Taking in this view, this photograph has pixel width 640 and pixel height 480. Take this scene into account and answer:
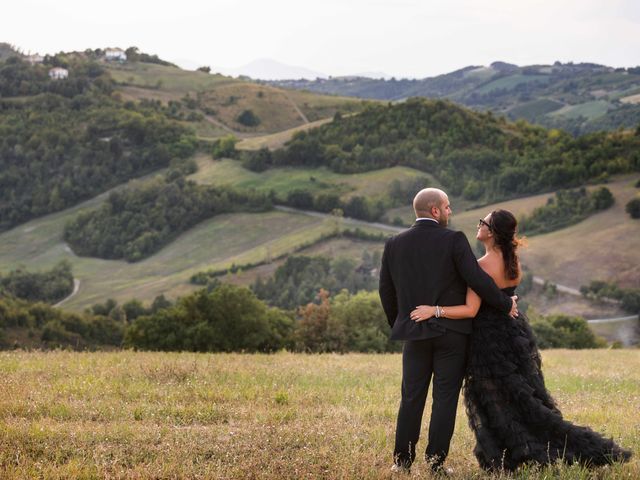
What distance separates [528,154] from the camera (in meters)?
141

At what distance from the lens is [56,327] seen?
184 feet

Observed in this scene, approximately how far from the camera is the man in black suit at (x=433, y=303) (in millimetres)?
6473

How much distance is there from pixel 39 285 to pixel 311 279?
4462cm

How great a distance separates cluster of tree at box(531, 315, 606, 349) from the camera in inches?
2015

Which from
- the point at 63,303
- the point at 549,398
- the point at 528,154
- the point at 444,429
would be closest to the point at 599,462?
the point at 549,398

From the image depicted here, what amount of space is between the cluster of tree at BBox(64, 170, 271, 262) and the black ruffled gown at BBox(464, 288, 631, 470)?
123 m

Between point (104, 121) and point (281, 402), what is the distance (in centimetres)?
18343

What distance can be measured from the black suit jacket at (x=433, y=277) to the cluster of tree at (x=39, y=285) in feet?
354

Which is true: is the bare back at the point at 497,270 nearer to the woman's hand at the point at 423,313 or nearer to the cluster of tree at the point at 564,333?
the woman's hand at the point at 423,313

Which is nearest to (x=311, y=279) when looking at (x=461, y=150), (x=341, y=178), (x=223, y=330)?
(x=341, y=178)

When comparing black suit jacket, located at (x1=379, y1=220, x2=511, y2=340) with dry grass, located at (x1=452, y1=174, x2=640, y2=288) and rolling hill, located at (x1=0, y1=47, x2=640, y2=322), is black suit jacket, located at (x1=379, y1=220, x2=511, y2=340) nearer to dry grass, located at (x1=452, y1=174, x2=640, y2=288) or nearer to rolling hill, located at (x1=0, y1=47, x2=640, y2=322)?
dry grass, located at (x1=452, y1=174, x2=640, y2=288)

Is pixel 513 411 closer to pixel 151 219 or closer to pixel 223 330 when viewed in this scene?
pixel 223 330

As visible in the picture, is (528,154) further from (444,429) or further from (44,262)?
(444,429)

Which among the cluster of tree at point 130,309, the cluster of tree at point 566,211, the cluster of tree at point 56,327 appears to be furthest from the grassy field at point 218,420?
the cluster of tree at point 566,211
